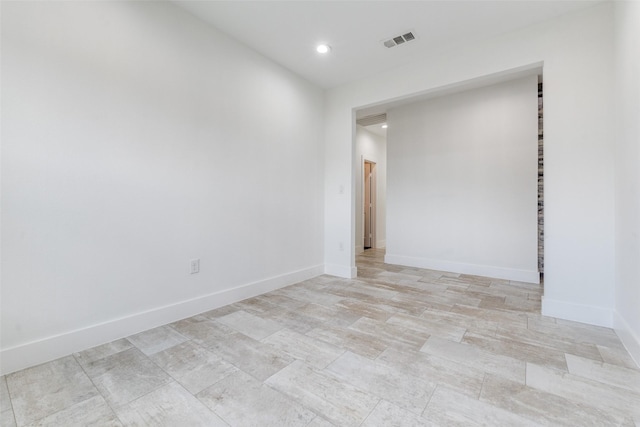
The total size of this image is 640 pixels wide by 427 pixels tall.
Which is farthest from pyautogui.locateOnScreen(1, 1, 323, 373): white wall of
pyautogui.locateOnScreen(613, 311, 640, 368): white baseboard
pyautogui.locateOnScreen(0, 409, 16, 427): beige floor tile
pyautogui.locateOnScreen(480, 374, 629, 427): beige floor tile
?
pyautogui.locateOnScreen(613, 311, 640, 368): white baseboard

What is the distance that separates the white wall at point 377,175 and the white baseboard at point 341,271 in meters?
2.30

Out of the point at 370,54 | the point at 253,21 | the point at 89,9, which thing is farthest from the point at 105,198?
the point at 370,54

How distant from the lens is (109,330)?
6.58 feet

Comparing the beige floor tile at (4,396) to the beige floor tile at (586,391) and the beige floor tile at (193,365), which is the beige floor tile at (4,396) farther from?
the beige floor tile at (586,391)

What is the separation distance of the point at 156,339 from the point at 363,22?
3224 millimetres

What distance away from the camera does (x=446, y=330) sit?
2.22 m

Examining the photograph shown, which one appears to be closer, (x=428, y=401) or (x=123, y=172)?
(x=428, y=401)

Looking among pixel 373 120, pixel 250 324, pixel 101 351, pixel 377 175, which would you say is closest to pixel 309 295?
pixel 250 324

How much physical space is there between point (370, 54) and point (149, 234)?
293 centimetres

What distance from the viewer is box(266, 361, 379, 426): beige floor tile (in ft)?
4.31

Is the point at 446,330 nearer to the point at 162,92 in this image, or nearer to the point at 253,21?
the point at 162,92

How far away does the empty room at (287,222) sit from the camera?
1519 mm

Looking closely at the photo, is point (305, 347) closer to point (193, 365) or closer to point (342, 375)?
point (342, 375)

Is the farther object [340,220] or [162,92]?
[340,220]
